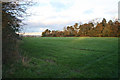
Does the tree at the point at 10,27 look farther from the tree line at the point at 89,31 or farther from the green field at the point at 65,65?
the tree line at the point at 89,31

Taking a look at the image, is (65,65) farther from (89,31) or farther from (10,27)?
(89,31)

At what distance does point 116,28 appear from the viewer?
28109mm

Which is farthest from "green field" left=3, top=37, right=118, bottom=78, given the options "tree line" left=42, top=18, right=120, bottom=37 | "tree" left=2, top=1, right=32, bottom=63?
"tree line" left=42, top=18, right=120, bottom=37

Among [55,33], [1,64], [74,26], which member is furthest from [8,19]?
[55,33]

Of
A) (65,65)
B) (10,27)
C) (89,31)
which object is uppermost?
(89,31)

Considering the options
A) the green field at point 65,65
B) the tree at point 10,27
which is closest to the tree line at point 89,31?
the green field at point 65,65

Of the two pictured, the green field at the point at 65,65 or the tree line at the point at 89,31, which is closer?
the green field at the point at 65,65

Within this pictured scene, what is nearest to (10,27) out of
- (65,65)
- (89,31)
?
(65,65)

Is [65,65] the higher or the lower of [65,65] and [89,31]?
the lower

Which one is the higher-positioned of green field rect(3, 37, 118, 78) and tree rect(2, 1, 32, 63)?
tree rect(2, 1, 32, 63)

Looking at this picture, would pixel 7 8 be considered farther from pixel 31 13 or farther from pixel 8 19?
pixel 31 13

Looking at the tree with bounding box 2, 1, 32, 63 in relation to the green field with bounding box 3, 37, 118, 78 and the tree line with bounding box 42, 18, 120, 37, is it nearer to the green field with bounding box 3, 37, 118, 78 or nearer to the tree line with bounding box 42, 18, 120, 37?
the green field with bounding box 3, 37, 118, 78

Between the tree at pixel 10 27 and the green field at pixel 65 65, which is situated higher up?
the tree at pixel 10 27

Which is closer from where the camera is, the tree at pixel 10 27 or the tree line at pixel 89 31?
the tree at pixel 10 27
